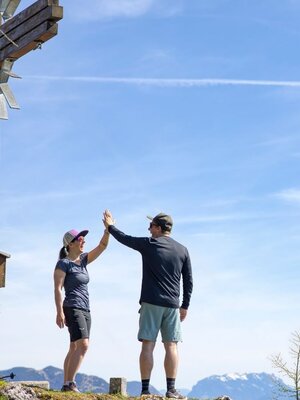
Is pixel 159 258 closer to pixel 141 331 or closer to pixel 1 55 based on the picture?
pixel 141 331

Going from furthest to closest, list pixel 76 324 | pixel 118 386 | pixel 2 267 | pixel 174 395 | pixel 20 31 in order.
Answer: pixel 2 267
pixel 118 386
pixel 174 395
pixel 20 31
pixel 76 324

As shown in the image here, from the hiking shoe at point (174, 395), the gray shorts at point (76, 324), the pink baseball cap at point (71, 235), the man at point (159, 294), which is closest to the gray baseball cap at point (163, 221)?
the man at point (159, 294)

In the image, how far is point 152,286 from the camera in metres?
12.3

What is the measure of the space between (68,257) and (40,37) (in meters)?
3.27

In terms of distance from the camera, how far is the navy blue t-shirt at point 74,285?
12172 mm

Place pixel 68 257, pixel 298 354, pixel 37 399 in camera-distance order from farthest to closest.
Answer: pixel 298 354 < pixel 68 257 < pixel 37 399

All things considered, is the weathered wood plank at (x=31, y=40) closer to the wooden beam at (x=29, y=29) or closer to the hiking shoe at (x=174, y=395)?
the wooden beam at (x=29, y=29)

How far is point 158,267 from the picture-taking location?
12359 mm

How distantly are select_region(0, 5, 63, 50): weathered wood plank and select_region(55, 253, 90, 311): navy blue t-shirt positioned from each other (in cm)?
324

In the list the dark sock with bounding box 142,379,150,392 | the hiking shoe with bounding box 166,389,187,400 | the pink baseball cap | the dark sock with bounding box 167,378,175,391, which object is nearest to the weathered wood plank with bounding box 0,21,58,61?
the pink baseball cap

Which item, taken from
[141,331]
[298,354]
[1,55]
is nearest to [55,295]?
[141,331]

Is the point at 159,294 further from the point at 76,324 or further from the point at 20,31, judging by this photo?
the point at 20,31

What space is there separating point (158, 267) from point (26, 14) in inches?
→ 165

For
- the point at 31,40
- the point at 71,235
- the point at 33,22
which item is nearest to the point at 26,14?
the point at 33,22
